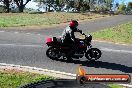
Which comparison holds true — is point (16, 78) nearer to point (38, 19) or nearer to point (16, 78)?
point (16, 78)

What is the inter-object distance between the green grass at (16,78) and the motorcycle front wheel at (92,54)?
435 centimetres

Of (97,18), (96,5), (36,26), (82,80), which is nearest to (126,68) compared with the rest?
(82,80)

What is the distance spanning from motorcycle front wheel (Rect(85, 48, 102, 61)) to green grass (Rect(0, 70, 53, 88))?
14.3ft

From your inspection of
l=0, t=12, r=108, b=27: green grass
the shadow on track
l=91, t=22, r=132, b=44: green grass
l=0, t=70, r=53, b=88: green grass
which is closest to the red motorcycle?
the shadow on track

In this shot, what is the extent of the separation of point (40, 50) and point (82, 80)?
43.3 ft

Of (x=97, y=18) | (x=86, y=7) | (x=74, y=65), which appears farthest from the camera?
(x=86, y=7)

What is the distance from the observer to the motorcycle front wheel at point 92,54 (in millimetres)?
13984

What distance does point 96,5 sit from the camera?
55.9 metres

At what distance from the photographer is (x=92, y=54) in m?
14.0

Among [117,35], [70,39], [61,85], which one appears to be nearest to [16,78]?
[70,39]

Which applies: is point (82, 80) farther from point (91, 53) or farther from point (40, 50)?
point (40, 50)

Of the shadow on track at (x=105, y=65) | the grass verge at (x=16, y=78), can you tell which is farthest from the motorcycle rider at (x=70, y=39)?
the grass verge at (x=16, y=78)

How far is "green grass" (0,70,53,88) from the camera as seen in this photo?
28.3 ft

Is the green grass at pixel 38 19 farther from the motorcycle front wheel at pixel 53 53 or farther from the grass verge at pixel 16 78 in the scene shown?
the grass verge at pixel 16 78
